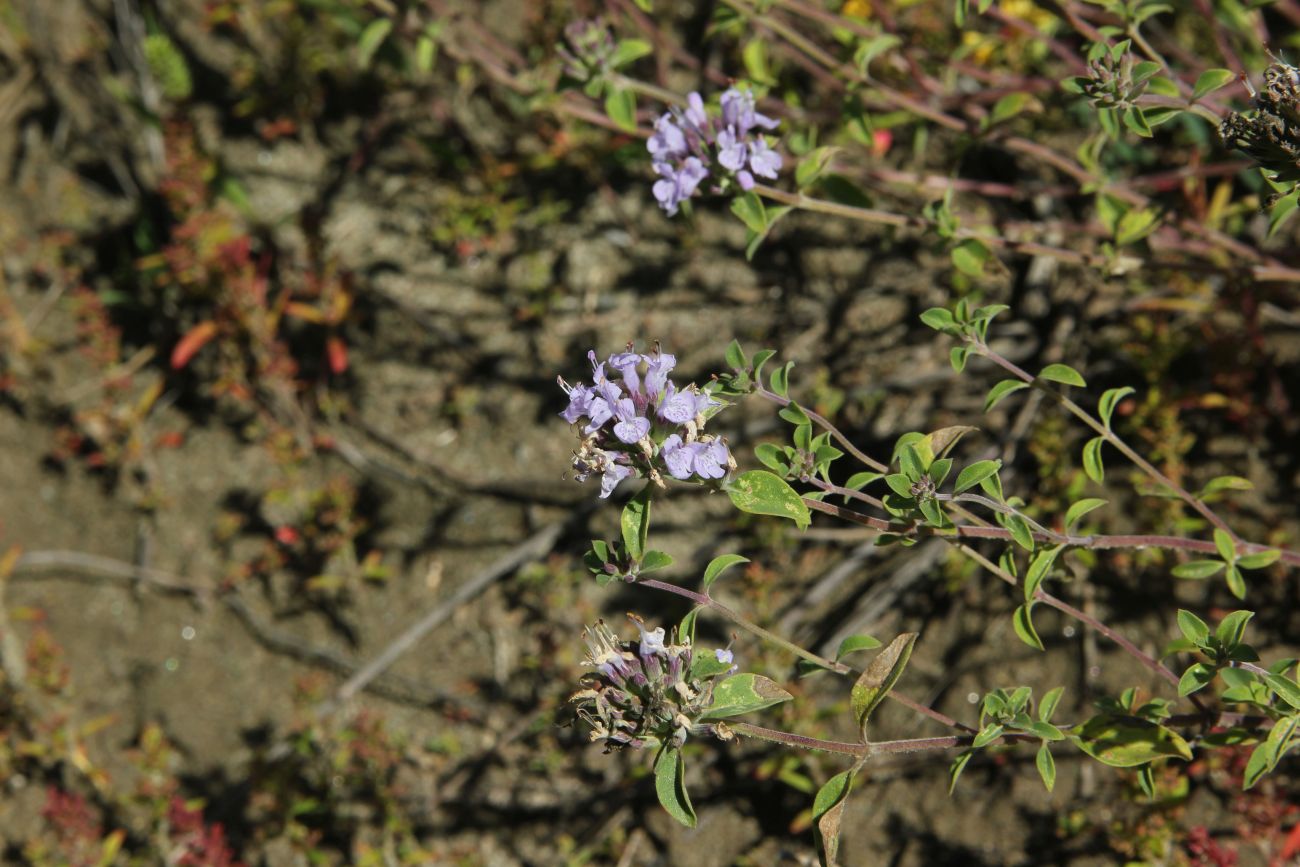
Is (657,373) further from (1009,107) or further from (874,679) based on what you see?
(1009,107)

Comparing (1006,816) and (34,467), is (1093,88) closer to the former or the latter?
(1006,816)

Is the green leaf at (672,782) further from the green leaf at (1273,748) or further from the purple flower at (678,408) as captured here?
the green leaf at (1273,748)

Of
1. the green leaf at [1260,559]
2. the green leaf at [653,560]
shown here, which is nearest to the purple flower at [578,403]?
the green leaf at [653,560]

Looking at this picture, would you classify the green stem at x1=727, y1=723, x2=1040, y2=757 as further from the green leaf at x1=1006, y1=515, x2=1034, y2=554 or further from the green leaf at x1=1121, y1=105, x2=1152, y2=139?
the green leaf at x1=1121, y1=105, x2=1152, y2=139

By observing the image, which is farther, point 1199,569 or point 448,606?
point 448,606

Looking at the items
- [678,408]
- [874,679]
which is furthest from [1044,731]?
[678,408]
